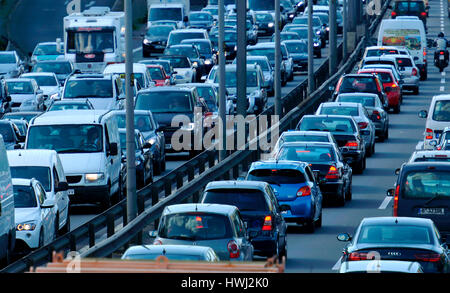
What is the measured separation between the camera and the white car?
23953 mm

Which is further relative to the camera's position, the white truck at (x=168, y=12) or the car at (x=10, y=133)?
the white truck at (x=168, y=12)

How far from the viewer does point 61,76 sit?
2379 inches

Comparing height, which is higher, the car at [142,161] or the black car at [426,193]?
the black car at [426,193]

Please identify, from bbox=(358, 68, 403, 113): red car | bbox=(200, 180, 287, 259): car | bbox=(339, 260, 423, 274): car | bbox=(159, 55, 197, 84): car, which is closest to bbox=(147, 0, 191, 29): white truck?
bbox=(159, 55, 197, 84): car

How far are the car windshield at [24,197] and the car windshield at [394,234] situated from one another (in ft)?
24.5

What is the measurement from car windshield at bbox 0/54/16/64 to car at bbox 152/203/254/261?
Answer: 47337 millimetres

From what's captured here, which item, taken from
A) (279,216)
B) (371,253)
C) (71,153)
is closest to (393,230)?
(371,253)

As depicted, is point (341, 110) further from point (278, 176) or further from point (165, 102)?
point (278, 176)

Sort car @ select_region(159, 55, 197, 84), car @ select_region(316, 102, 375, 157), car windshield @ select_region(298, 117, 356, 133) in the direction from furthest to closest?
car @ select_region(159, 55, 197, 84)
car @ select_region(316, 102, 375, 157)
car windshield @ select_region(298, 117, 356, 133)

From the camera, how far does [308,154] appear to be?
31250 millimetres

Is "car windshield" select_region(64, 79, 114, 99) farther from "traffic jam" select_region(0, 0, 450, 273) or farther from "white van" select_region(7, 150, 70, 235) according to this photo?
"white van" select_region(7, 150, 70, 235)

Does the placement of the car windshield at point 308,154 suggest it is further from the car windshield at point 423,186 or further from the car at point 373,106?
the car at point 373,106

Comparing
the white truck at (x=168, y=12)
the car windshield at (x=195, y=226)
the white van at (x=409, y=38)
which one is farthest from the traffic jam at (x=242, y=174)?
the white truck at (x=168, y=12)

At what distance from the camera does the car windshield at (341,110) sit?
4084 centimetres
